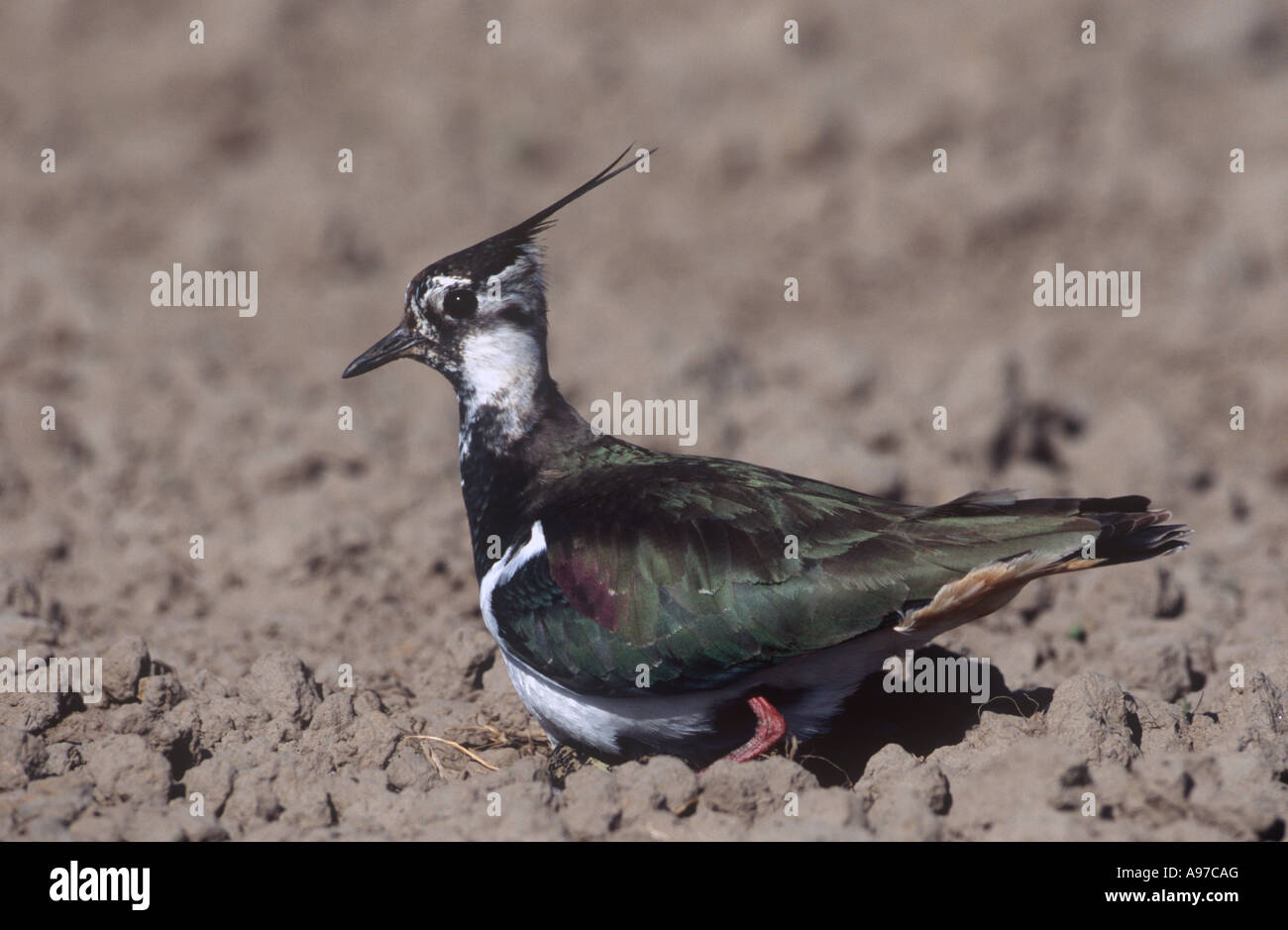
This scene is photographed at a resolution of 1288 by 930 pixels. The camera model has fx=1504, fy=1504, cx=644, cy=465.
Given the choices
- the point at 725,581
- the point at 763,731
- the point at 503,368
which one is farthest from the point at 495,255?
the point at 763,731

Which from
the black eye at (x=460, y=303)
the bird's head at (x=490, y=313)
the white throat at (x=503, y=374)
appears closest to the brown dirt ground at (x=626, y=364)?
the white throat at (x=503, y=374)

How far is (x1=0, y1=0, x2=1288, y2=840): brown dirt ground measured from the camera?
180 inches

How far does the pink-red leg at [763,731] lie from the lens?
462 centimetres

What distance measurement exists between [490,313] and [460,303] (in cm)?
12

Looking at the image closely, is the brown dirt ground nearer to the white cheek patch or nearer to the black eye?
the white cheek patch

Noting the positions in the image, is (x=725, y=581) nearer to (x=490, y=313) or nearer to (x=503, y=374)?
(x=503, y=374)

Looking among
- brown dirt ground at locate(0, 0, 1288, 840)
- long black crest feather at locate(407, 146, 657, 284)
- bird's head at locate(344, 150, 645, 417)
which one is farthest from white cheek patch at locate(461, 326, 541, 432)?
brown dirt ground at locate(0, 0, 1288, 840)

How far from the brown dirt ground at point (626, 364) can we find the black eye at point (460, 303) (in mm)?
1222

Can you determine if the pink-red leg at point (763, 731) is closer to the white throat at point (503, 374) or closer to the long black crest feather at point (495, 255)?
the white throat at point (503, 374)

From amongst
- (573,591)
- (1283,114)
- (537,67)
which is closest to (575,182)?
(537,67)

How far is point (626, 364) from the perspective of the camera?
345 inches

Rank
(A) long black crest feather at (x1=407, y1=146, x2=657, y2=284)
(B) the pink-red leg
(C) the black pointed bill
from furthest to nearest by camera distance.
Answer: (C) the black pointed bill, (A) long black crest feather at (x1=407, y1=146, x2=657, y2=284), (B) the pink-red leg

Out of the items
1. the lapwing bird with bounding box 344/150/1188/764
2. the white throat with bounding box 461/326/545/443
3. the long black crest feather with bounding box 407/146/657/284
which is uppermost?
the long black crest feather with bounding box 407/146/657/284

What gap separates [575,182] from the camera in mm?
11234
